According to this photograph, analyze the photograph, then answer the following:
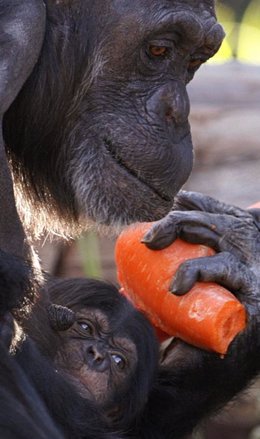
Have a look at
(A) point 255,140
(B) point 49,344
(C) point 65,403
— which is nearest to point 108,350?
(B) point 49,344

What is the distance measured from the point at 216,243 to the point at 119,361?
0.53m

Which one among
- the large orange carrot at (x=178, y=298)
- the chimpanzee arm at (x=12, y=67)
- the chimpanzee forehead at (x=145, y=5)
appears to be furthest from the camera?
the large orange carrot at (x=178, y=298)

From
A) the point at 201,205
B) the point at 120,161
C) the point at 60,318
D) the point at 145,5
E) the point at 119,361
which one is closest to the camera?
the point at 145,5

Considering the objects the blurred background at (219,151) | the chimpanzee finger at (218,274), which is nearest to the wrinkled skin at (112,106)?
the chimpanzee finger at (218,274)

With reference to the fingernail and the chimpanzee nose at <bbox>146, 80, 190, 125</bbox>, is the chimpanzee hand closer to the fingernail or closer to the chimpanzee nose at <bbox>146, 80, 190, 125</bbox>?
the fingernail

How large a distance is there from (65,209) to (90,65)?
19.4 inches

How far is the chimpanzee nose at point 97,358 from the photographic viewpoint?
4.41 m

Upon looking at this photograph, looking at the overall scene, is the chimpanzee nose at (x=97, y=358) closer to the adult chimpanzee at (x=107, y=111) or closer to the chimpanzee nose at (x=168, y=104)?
the adult chimpanzee at (x=107, y=111)

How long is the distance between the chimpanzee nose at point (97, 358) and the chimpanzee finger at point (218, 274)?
0.33 metres

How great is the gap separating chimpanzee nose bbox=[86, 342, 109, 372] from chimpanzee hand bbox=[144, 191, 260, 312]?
0.34 metres

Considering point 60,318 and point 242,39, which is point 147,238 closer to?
point 60,318

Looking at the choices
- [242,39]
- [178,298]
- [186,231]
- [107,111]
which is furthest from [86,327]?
[242,39]

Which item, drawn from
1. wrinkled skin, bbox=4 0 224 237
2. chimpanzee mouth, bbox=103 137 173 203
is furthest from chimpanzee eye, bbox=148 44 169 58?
chimpanzee mouth, bbox=103 137 173 203

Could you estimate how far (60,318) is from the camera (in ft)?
13.7
